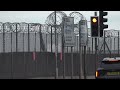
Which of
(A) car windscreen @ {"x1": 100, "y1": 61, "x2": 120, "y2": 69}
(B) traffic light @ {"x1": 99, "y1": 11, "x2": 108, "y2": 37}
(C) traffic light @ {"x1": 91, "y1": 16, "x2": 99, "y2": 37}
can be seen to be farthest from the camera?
(C) traffic light @ {"x1": 91, "y1": 16, "x2": 99, "y2": 37}

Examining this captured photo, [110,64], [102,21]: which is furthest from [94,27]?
[110,64]

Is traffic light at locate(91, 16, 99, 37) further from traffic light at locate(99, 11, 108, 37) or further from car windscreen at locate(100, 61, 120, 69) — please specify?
car windscreen at locate(100, 61, 120, 69)

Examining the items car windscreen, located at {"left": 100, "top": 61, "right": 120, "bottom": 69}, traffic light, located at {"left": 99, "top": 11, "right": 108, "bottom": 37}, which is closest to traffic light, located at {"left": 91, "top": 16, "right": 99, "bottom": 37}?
traffic light, located at {"left": 99, "top": 11, "right": 108, "bottom": 37}

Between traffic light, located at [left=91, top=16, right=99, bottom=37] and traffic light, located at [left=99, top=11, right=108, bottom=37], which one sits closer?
traffic light, located at [left=99, top=11, right=108, bottom=37]

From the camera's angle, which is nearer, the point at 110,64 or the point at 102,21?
the point at 110,64

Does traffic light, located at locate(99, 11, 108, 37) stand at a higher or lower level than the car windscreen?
higher

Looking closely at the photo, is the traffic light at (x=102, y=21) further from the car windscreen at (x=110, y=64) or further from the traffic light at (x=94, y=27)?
the car windscreen at (x=110, y=64)

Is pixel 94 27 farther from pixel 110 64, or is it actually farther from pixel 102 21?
pixel 110 64

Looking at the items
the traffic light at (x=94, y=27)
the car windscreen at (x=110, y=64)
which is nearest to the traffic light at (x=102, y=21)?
the traffic light at (x=94, y=27)

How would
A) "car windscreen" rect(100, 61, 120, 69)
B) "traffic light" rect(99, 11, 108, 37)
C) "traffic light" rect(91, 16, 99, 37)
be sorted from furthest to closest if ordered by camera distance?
"traffic light" rect(91, 16, 99, 37) < "traffic light" rect(99, 11, 108, 37) < "car windscreen" rect(100, 61, 120, 69)
